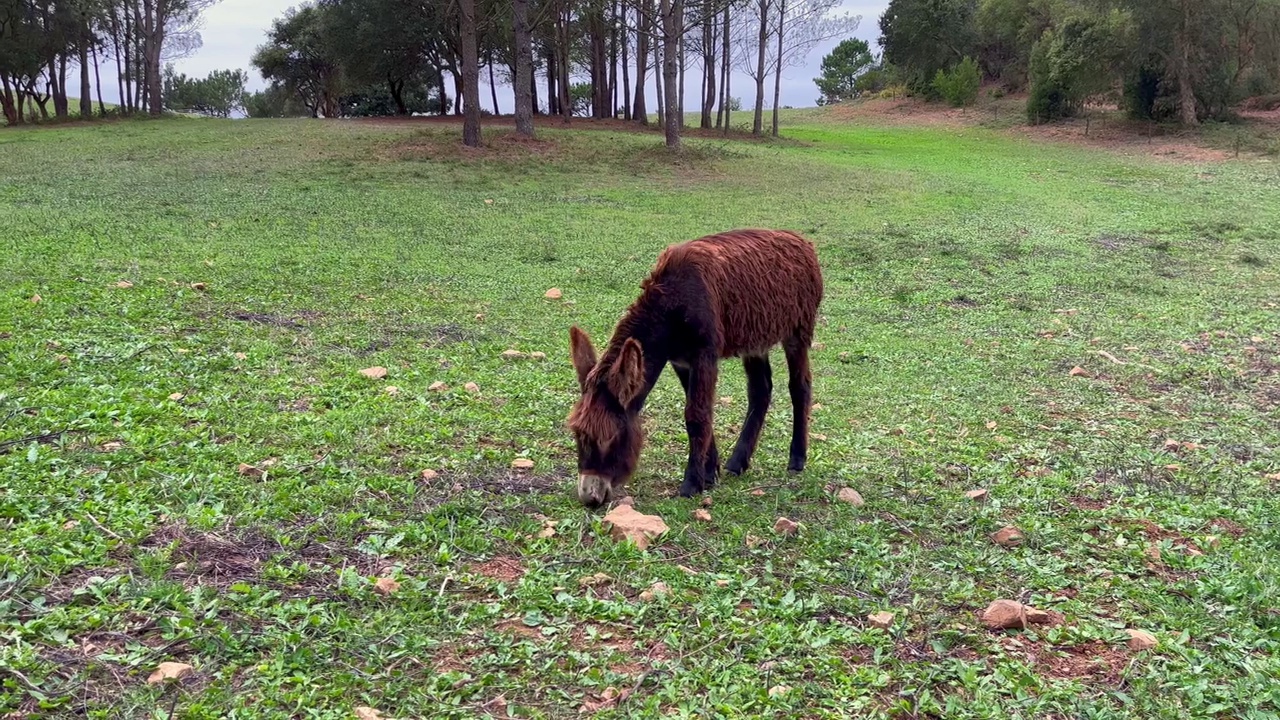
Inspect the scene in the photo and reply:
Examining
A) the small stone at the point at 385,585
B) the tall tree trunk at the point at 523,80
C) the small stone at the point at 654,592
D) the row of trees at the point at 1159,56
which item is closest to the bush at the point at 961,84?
the row of trees at the point at 1159,56

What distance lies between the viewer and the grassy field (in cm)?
373

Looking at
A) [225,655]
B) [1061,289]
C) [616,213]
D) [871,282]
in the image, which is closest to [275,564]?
[225,655]

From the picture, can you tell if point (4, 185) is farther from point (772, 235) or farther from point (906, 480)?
point (906, 480)

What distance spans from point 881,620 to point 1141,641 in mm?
1225

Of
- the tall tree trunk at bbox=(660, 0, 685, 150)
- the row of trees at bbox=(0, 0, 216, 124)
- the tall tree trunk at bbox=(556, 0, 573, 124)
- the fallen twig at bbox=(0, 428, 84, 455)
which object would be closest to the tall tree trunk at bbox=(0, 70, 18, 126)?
the row of trees at bbox=(0, 0, 216, 124)

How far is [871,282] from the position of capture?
585 inches

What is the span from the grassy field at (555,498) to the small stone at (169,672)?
0.04 m

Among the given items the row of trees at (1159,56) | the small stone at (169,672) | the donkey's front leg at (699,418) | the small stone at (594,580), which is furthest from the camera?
the row of trees at (1159,56)

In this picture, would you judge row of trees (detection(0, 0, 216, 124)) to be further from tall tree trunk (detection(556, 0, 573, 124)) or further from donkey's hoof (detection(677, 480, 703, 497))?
donkey's hoof (detection(677, 480, 703, 497))

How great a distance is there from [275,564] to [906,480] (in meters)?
4.39

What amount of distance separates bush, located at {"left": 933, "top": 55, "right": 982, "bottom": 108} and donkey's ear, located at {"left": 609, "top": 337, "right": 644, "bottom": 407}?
55.2 meters

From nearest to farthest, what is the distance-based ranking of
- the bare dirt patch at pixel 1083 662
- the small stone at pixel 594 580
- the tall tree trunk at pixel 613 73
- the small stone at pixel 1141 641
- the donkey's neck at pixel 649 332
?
1. the bare dirt patch at pixel 1083 662
2. the small stone at pixel 1141 641
3. the small stone at pixel 594 580
4. the donkey's neck at pixel 649 332
5. the tall tree trunk at pixel 613 73

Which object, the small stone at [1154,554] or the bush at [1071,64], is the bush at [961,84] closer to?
the bush at [1071,64]

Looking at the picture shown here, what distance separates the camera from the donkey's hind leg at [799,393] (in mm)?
6742
